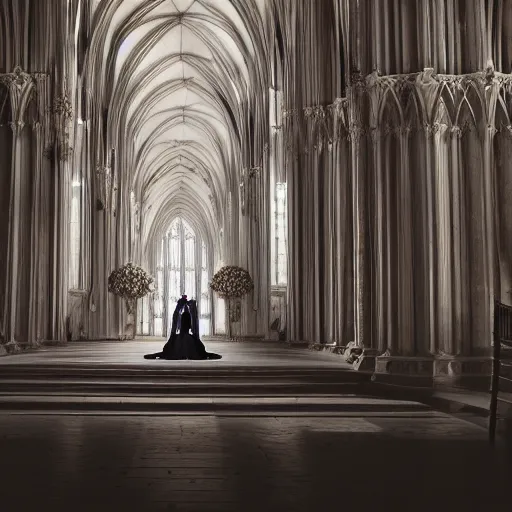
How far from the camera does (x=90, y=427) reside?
287 inches

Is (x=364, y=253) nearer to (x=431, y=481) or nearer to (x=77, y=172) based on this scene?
(x=431, y=481)

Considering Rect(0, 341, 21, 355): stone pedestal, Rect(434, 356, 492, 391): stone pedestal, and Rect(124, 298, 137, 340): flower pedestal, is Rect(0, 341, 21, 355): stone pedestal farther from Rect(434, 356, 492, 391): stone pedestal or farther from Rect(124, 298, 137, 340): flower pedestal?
Rect(124, 298, 137, 340): flower pedestal

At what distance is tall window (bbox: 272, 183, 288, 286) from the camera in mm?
26297

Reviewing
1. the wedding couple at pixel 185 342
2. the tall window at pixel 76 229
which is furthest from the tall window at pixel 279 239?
the wedding couple at pixel 185 342

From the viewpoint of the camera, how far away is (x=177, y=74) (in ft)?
124

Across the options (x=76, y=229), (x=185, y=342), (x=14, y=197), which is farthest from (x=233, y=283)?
(x=185, y=342)

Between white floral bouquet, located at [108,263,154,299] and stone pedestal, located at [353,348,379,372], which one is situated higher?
white floral bouquet, located at [108,263,154,299]

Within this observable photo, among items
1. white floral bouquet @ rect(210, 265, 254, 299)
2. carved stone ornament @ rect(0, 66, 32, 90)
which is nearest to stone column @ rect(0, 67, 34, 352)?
carved stone ornament @ rect(0, 66, 32, 90)

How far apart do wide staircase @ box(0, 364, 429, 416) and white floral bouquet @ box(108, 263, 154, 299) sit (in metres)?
18.1

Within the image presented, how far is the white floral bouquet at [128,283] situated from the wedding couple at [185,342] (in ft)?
45.8

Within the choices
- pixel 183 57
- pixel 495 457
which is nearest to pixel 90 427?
pixel 495 457

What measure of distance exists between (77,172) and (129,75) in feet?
27.7

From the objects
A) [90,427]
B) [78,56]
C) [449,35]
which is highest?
[78,56]

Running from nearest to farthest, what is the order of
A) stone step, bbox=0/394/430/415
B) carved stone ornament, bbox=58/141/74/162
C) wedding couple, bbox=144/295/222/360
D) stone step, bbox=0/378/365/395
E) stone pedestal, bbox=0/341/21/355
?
stone step, bbox=0/394/430/415 < stone step, bbox=0/378/365/395 < wedding couple, bbox=144/295/222/360 < stone pedestal, bbox=0/341/21/355 < carved stone ornament, bbox=58/141/74/162
